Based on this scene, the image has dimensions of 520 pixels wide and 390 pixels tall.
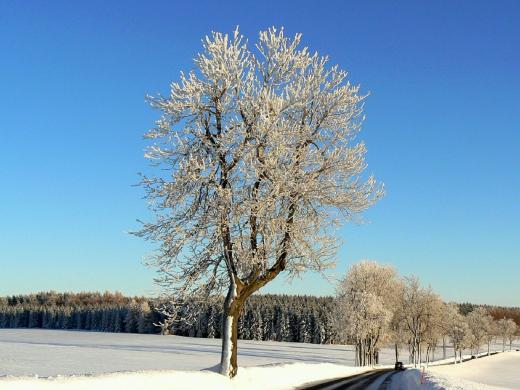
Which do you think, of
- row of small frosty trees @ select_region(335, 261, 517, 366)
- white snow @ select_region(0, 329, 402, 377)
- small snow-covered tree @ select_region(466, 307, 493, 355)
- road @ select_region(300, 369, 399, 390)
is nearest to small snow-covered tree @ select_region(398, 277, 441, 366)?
row of small frosty trees @ select_region(335, 261, 517, 366)

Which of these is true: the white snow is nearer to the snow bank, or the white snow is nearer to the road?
the road

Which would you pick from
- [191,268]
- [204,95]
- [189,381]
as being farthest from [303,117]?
[189,381]

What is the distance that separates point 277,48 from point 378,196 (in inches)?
299

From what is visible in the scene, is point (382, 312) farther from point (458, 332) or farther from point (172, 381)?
point (172, 381)

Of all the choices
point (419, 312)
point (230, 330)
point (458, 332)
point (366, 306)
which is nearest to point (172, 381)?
point (230, 330)

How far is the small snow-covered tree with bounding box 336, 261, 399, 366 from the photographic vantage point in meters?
69.9

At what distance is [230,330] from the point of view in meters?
22.3

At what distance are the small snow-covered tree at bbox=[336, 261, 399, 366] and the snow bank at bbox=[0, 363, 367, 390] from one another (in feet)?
139

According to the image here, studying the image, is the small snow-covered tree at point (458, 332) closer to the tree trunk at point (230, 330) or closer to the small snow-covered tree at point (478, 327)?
the small snow-covered tree at point (478, 327)

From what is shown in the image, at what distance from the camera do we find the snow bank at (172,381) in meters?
15.5

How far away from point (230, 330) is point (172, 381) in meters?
3.87

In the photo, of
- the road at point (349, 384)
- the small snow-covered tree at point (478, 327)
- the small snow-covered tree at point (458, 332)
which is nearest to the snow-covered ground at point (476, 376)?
the road at point (349, 384)

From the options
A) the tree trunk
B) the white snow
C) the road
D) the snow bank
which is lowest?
the white snow

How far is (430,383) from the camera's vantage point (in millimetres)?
26750
